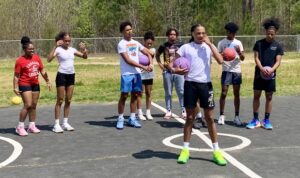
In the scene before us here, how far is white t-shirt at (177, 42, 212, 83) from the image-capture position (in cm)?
734

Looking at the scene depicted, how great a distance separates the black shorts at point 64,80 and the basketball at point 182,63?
311cm

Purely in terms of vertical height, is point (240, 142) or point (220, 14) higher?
A: point (220, 14)

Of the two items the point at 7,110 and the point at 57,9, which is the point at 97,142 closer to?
the point at 7,110

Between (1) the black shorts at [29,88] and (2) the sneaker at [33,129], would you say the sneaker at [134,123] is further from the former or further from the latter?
(1) the black shorts at [29,88]

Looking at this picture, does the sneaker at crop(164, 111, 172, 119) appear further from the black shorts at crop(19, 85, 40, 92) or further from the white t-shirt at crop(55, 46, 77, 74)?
the black shorts at crop(19, 85, 40, 92)

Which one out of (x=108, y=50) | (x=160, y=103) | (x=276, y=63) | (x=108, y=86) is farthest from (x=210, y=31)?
(x=276, y=63)

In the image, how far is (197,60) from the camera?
7.36 metres

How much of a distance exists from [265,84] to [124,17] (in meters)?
46.2

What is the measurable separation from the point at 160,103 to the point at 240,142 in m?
5.45

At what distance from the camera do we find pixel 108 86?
19328 millimetres

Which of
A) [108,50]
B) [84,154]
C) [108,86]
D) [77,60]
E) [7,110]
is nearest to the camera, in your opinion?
[84,154]

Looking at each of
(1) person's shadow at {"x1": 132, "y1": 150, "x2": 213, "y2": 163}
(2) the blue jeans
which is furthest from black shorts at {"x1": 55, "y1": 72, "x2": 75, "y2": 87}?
(1) person's shadow at {"x1": 132, "y1": 150, "x2": 213, "y2": 163}

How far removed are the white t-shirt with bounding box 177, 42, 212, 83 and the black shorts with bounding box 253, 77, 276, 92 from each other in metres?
2.69

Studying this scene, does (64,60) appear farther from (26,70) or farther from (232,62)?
(232,62)
